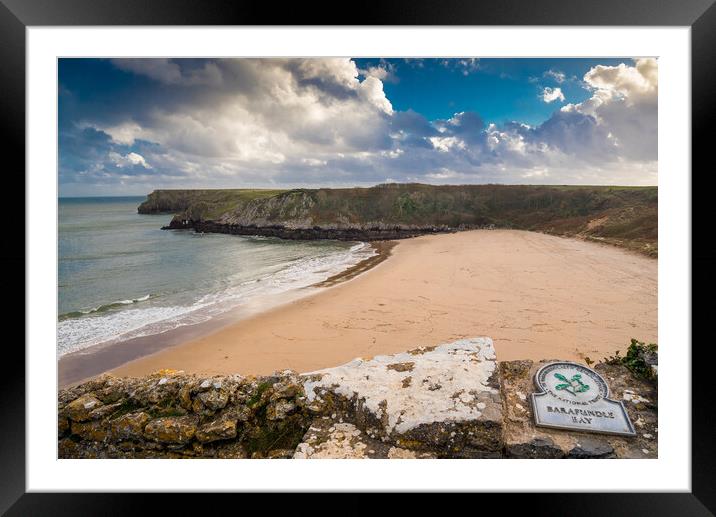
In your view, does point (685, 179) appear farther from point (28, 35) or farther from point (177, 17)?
point (28, 35)

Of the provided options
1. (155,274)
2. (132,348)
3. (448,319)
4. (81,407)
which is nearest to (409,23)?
(81,407)

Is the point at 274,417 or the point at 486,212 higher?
the point at 486,212

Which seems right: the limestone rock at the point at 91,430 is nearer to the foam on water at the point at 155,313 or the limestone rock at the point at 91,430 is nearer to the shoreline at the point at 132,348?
the shoreline at the point at 132,348

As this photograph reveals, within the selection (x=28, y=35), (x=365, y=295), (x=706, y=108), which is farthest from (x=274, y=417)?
(x=365, y=295)

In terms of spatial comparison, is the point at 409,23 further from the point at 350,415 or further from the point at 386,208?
the point at 386,208

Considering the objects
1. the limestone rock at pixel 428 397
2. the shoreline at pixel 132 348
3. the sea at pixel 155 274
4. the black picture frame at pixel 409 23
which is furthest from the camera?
the sea at pixel 155 274

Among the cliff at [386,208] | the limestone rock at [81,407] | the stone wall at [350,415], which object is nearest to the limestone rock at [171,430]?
the stone wall at [350,415]
